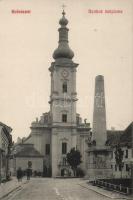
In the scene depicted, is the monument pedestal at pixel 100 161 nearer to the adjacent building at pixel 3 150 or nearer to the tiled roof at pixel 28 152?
the adjacent building at pixel 3 150

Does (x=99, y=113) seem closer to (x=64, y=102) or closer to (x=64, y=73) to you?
(x=64, y=73)

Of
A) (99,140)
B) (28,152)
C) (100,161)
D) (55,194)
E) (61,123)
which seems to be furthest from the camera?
(28,152)

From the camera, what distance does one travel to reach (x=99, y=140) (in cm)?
4512

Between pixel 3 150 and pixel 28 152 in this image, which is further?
pixel 28 152

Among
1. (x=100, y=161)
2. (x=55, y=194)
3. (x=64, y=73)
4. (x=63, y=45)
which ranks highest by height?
(x=63, y=45)

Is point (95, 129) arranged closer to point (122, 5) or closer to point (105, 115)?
point (105, 115)

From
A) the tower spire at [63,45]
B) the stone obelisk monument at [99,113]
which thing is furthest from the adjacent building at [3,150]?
the tower spire at [63,45]

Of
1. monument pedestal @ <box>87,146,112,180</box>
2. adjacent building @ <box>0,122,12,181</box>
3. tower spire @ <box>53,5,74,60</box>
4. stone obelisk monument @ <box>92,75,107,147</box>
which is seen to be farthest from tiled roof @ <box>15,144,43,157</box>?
stone obelisk monument @ <box>92,75,107,147</box>

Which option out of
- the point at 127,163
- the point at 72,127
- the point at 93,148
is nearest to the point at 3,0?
the point at 93,148

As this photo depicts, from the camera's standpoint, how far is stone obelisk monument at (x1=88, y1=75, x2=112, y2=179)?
4350 centimetres

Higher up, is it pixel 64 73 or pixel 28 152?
pixel 64 73

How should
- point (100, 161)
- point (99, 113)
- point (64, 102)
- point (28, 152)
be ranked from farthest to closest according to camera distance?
1. point (64, 102)
2. point (28, 152)
3. point (100, 161)
4. point (99, 113)

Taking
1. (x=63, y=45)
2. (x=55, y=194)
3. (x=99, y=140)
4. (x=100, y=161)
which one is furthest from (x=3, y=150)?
(x=63, y=45)

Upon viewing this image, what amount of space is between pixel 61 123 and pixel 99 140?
35.5 meters
